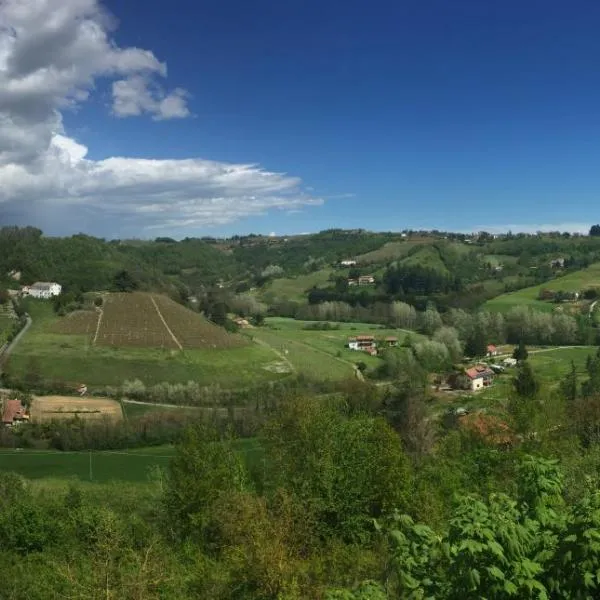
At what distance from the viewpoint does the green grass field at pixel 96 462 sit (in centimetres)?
5294

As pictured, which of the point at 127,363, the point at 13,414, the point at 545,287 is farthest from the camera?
the point at 545,287

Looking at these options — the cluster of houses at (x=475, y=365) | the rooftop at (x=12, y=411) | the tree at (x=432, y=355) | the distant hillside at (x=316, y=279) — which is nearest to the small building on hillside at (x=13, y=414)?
the rooftop at (x=12, y=411)

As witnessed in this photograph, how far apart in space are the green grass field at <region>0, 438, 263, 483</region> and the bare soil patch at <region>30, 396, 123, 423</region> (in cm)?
724

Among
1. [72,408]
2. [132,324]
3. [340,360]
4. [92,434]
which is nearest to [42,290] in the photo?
[132,324]

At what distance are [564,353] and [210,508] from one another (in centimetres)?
8830

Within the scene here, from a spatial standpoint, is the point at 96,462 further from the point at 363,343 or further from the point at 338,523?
the point at 363,343

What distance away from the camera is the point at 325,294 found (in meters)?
166

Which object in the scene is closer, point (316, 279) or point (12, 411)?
point (12, 411)

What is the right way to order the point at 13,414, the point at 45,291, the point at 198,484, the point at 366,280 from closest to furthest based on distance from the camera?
the point at 198,484 → the point at 13,414 → the point at 45,291 → the point at 366,280

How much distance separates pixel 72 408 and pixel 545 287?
11466cm

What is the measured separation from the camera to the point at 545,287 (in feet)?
476

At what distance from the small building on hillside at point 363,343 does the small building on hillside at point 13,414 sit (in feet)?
193

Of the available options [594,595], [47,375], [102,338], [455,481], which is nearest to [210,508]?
[455,481]

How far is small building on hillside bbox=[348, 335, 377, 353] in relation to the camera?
4343 inches
